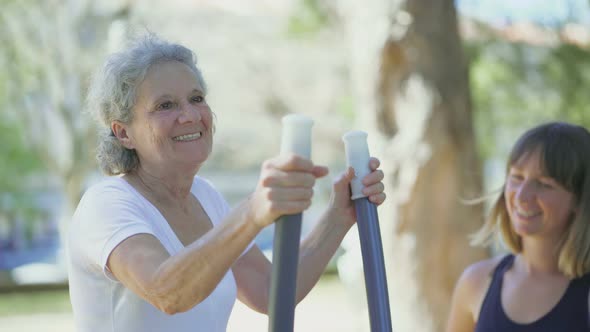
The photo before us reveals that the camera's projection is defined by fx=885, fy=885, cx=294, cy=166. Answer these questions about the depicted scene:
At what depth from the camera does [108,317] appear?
198 centimetres

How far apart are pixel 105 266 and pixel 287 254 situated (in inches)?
23.2

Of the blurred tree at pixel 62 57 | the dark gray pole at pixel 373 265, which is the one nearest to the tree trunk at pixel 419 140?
the dark gray pole at pixel 373 265

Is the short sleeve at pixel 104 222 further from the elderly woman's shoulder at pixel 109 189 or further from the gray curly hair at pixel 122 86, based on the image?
the gray curly hair at pixel 122 86

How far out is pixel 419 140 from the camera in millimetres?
5512

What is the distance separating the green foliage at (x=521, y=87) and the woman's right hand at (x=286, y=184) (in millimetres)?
7526

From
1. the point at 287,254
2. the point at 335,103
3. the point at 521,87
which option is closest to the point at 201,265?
the point at 287,254

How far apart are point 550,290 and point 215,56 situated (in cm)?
1252

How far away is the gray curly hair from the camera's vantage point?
2.06 meters

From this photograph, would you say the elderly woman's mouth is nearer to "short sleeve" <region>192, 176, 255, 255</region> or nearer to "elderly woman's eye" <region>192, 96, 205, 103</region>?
"elderly woman's eye" <region>192, 96, 205, 103</region>

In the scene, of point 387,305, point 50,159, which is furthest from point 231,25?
point 387,305

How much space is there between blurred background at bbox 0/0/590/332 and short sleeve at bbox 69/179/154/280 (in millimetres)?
565

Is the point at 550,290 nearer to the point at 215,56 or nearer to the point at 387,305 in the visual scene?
the point at 387,305

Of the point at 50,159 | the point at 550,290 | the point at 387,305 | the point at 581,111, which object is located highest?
the point at 50,159

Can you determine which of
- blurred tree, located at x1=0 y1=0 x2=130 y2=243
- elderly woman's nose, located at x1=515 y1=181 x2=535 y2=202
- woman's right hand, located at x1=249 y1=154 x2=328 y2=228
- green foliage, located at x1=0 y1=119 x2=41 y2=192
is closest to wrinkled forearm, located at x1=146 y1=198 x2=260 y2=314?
woman's right hand, located at x1=249 y1=154 x2=328 y2=228
